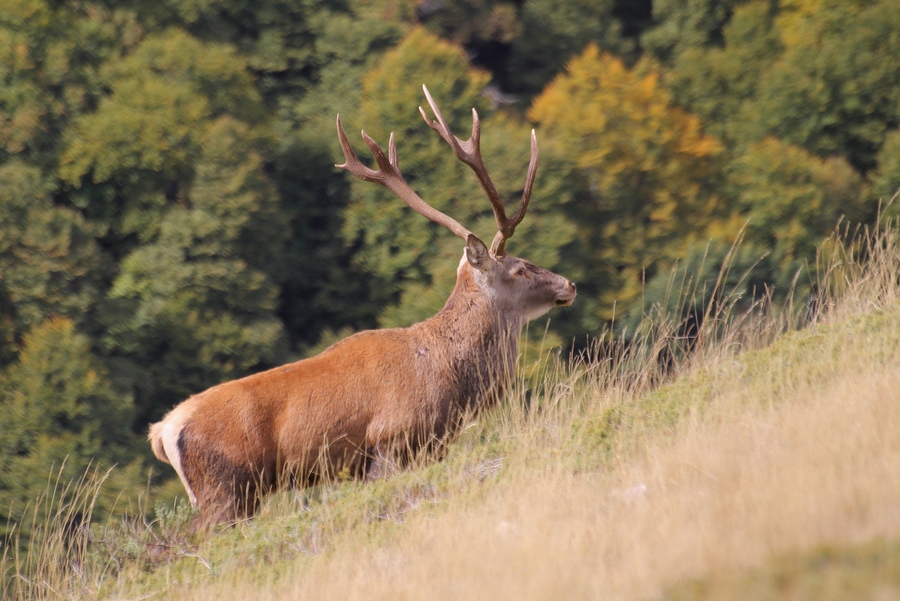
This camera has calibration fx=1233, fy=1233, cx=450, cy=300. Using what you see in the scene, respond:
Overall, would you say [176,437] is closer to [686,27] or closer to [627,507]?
[627,507]

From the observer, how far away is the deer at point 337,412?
22.3 ft

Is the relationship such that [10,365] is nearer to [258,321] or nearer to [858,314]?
[258,321]

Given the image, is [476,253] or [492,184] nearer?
[476,253]

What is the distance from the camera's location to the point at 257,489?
22.4 feet

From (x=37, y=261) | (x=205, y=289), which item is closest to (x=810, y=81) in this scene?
(x=205, y=289)

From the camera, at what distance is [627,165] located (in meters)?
29.0

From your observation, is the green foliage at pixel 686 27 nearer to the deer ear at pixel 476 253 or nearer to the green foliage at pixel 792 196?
the green foliage at pixel 792 196

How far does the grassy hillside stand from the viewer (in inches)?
167

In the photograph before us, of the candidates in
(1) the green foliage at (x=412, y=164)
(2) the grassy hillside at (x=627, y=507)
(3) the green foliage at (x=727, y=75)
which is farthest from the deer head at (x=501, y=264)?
(3) the green foliage at (x=727, y=75)

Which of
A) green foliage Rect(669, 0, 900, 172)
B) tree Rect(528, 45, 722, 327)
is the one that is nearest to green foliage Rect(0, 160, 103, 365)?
tree Rect(528, 45, 722, 327)

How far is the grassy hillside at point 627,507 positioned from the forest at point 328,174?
36.6 feet

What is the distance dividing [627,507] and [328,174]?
25.1 meters

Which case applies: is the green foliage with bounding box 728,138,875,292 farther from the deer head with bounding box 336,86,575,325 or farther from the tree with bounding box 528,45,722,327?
the deer head with bounding box 336,86,575,325

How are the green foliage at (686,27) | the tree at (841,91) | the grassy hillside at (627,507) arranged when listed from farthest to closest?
the green foliage at (686,27)
the tree at (841,91)
the grassy hillside at (627,507)
